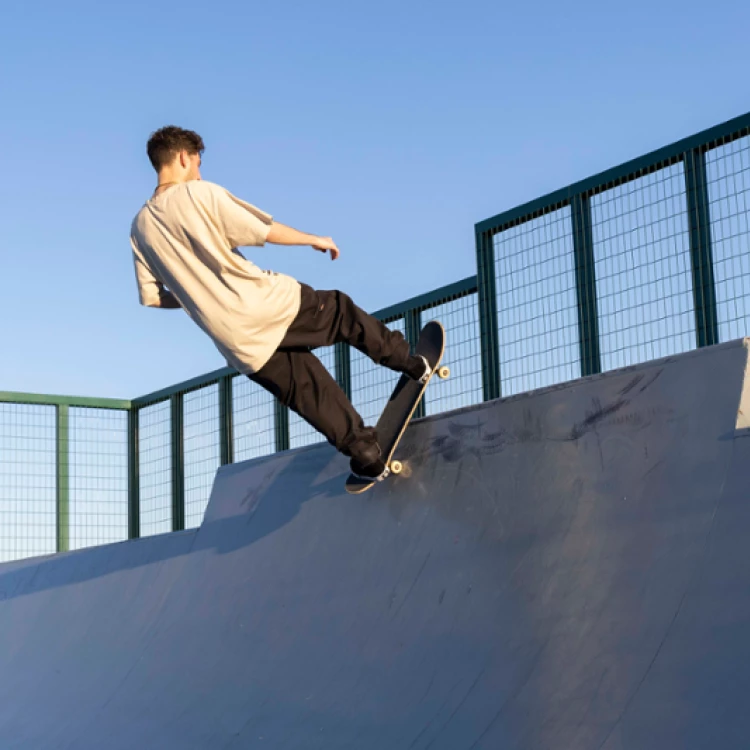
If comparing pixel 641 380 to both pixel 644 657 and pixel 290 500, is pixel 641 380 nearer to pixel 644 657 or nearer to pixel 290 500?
pixel 644 657

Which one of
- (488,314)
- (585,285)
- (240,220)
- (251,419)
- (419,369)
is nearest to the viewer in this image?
(240,220)

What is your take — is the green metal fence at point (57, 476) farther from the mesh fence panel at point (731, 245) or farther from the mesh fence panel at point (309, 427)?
the mesh fence panel at point (731, 245)

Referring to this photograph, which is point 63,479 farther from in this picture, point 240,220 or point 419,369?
point 240,220

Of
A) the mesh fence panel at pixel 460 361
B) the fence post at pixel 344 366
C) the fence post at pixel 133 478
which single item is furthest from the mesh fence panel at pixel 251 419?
the mesh fence panel at pixel 460 361

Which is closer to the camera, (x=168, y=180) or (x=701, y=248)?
(x=168, y=180)

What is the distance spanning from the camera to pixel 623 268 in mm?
5520

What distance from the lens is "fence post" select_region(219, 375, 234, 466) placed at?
8.99 metres

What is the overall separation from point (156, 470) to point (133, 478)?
1.41ft

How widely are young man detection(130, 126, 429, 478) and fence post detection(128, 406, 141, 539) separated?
5.99m

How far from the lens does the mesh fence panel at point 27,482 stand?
372 inches

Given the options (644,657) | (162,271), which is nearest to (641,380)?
(644,657)

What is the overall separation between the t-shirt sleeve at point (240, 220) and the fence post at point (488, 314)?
240cm

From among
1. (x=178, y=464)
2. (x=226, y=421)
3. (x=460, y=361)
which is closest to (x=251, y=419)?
(x=226, y=421)

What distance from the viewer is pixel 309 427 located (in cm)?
805
